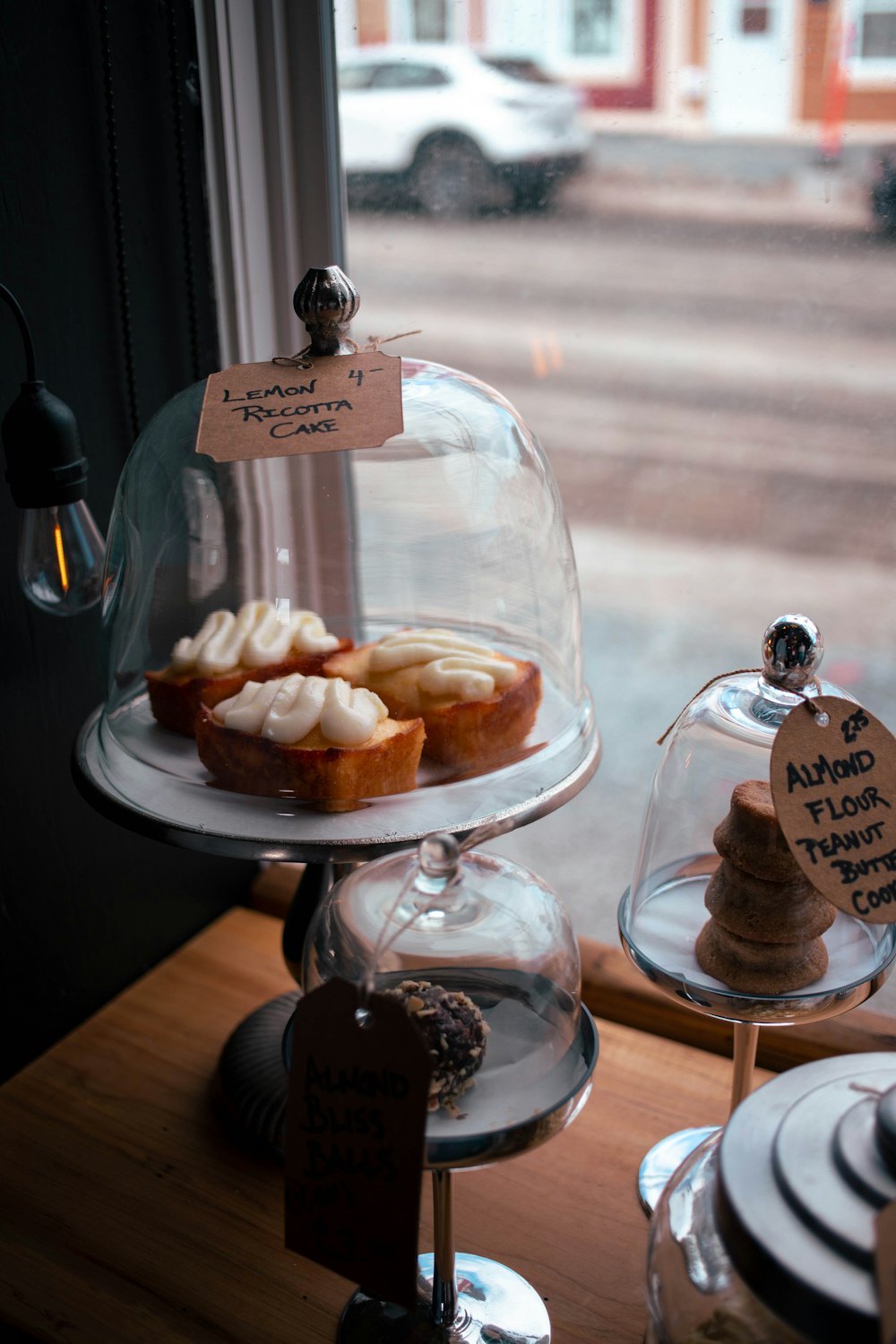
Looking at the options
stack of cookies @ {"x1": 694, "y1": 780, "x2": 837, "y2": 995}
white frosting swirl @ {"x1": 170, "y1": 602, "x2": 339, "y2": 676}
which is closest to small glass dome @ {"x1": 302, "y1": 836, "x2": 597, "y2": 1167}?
stack of cookies @ {"x1": 694, "y1": 780, "x2": 837, "y2": 995}

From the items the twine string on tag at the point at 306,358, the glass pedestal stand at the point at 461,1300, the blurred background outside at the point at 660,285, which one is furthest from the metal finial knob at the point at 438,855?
the blurred background outside at the point at 660,285

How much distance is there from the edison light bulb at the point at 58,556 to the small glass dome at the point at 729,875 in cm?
45

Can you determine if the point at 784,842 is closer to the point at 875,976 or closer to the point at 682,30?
the point at 875,976

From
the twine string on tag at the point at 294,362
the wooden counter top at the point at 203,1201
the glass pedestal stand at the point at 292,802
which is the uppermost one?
the twine string on tag at the point at 294,362

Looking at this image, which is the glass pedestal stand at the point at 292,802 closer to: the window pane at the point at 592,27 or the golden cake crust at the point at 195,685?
the golden cake crust at the point at 195,685

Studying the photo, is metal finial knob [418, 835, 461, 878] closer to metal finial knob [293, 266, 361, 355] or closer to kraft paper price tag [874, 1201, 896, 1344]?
kraft paper price tag [874, 1201, 896, 1344]

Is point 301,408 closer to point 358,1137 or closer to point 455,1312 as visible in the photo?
point 358,1137

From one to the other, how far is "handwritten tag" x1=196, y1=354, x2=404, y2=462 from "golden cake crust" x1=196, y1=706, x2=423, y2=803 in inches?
7.4

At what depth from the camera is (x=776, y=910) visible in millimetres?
729

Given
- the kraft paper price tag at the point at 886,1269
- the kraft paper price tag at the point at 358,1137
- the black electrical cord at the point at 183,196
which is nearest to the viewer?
the kraft paper price tag at the point at 886,1269

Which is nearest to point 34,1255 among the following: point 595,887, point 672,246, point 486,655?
point 486,655

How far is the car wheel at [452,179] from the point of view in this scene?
1126 mm

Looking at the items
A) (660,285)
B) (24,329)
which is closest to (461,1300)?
(24,329)

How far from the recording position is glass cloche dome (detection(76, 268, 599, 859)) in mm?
806
